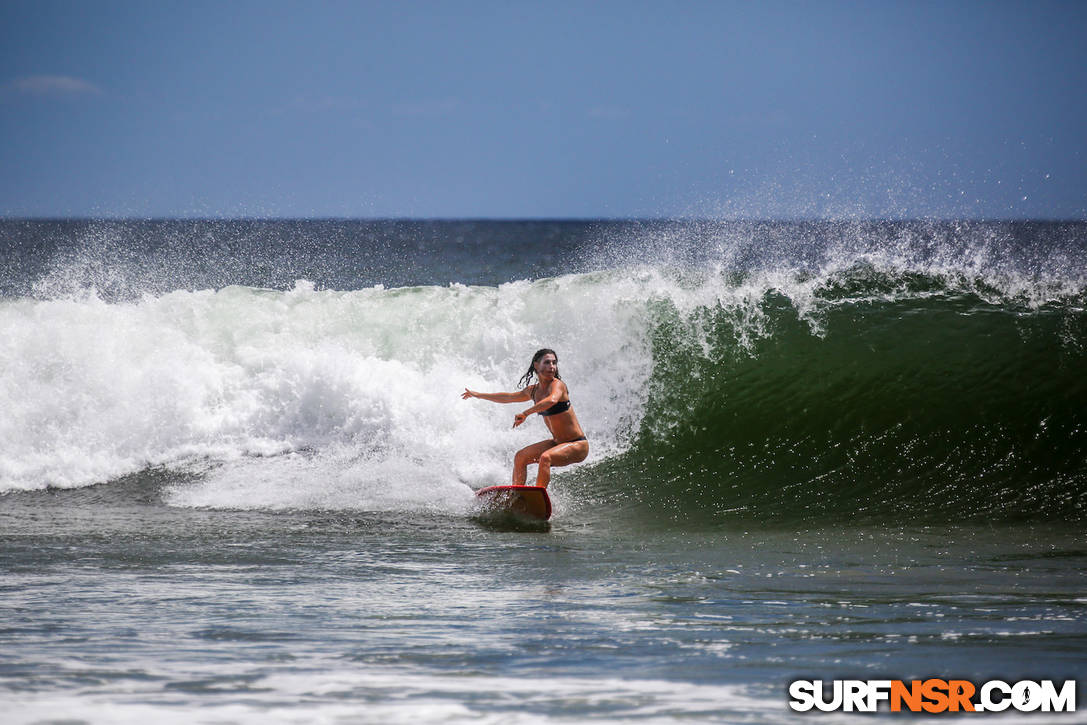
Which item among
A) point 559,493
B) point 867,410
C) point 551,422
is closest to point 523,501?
point 551,422

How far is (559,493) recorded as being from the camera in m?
7.88

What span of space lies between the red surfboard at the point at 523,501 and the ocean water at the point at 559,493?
0.17m

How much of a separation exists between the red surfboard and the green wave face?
1.03 m

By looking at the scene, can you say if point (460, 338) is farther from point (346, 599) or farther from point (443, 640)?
point (443, 640)

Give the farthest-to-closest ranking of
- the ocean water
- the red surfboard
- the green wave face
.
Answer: the green wave face < the red surfboard < the ocean water

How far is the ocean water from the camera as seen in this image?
3568 mm

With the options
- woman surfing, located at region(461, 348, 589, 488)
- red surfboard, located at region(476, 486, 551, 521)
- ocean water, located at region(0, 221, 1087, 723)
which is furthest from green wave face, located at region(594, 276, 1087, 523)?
red surfboard, located at region(476, 486, 551, 521)

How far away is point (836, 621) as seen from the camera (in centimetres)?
427

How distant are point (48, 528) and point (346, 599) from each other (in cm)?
305

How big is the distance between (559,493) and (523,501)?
0.97 m

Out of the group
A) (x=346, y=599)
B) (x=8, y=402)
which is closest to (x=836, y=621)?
(x=346, y=599)

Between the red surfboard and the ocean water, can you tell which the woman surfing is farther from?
the ocean water

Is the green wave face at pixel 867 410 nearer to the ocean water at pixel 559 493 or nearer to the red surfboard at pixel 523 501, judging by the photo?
the ocean water at pixel 559 493

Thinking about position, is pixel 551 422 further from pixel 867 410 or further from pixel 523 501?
pixel 867 410
